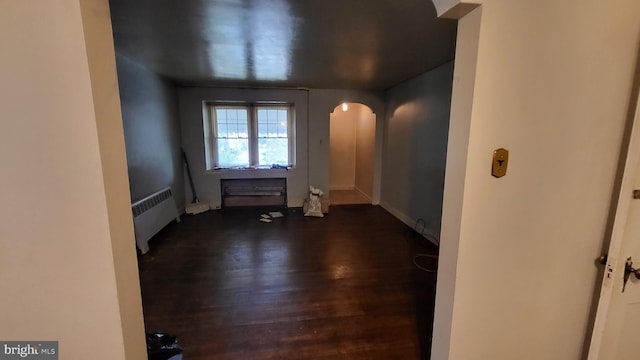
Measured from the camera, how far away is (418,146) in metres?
3.98

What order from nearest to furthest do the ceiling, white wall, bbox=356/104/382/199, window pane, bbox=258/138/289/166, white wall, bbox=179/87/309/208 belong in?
the ceiling → white wall, bbox=179/87/309/208 → window pane, bbox=258/138/289/166 → white wall, bbox=356/104/382/199

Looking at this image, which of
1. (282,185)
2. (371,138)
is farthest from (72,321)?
(371,138)

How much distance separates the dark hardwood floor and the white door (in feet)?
3.06

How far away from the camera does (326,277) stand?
108 inches

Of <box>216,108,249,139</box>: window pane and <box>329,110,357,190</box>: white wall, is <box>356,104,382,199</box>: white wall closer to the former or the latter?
<box>329,110,357,190</box>: white wall

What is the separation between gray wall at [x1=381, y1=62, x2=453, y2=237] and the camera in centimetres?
344

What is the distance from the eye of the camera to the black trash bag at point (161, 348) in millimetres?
1500

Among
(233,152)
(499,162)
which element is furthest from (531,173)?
(233,152)

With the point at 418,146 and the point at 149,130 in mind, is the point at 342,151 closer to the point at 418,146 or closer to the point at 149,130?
the point at 418,146

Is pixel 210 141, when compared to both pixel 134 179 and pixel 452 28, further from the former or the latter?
pixel 452 28

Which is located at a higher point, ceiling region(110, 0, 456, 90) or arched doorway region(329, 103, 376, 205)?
ceiling region(110, 0, 456, 90)

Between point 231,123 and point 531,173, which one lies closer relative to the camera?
point 531,173

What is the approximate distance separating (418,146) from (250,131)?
10.3 feet

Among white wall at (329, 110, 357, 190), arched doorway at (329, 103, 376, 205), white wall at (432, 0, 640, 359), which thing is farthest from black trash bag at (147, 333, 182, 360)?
white wall at (329, 110, 357, 190)
